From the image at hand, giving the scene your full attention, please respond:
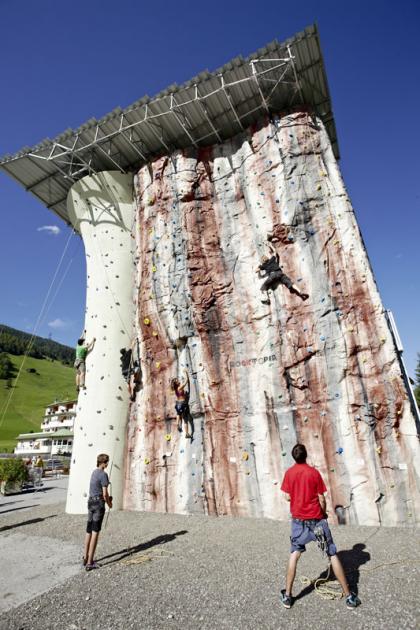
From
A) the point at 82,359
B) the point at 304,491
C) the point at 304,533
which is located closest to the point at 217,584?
the point at 304,533

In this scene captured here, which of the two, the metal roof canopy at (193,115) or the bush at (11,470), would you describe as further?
the bush at (11,470)

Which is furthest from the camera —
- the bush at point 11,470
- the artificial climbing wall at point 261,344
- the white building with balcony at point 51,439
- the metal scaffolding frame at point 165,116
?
the white building with balcony at point 51,439

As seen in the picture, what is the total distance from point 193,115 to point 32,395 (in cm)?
10008

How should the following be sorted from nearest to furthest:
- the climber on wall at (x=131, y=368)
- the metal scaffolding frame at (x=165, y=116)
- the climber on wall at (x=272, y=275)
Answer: the climber on wall at (x=272, y=275)
the metal scaffolding frame at (x=165, y=116)
the climber on wall at (x=131, y=368)

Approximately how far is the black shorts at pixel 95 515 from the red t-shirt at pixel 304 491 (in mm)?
3718

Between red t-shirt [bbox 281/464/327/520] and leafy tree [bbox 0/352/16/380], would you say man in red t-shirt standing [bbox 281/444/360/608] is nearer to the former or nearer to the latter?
red t-shirt [bbox 281/464/327/520]

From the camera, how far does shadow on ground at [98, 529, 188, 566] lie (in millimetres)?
7184

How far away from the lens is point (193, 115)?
1517 centimetres

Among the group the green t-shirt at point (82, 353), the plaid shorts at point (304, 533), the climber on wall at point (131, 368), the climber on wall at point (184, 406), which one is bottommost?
the plaid shorts at point (304, 533)

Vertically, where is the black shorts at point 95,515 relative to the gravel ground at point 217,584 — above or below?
above

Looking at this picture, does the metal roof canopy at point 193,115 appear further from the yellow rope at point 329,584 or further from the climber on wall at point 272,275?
the yellow rope at point 329,584

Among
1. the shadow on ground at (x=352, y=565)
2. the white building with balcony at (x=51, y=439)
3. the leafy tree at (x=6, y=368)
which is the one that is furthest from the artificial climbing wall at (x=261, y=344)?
the leafy tree at (x=6, y=368)

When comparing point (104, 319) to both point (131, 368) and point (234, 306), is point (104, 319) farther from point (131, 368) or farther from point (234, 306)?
point (234, 306)

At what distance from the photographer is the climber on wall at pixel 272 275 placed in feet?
38.6
